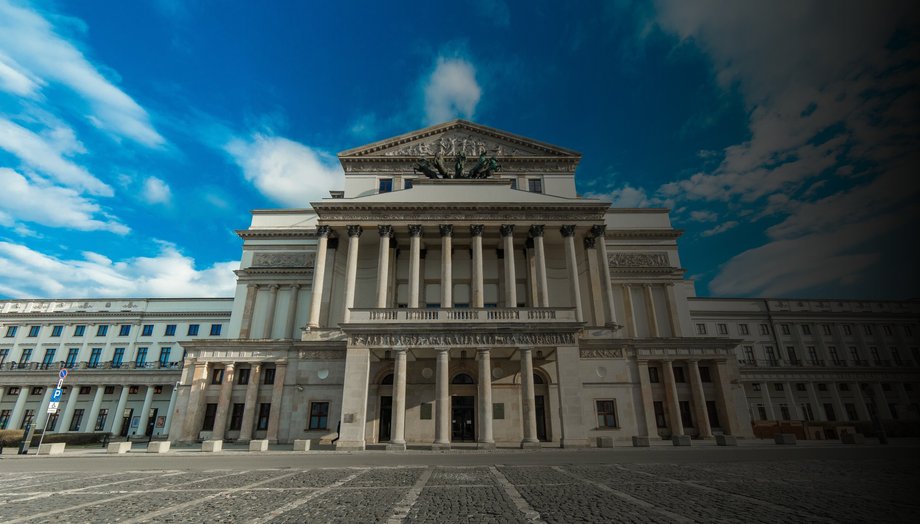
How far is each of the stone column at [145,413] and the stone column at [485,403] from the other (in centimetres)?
4606

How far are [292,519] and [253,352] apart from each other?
88.5ft

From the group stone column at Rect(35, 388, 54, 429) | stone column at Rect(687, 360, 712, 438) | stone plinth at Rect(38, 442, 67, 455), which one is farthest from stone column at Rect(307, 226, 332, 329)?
stone column at Rect(35, 388, 54, 429)

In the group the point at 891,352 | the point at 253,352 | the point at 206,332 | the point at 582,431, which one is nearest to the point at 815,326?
→ the point at 891,352

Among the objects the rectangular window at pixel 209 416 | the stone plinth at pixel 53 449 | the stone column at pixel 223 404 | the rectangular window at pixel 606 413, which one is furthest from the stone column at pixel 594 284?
the stone plinth at pixel 53 449

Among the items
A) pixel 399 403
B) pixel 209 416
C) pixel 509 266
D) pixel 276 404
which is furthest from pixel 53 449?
pixel 509 266

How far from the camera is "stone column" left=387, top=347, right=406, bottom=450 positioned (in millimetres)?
23688

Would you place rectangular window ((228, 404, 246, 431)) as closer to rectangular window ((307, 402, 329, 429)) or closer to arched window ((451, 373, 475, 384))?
rectangular window ((307, 402, 329, 429))

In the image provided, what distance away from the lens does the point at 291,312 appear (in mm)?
39469

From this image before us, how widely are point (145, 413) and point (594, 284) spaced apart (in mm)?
52649

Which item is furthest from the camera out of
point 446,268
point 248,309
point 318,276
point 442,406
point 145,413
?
point 145,413

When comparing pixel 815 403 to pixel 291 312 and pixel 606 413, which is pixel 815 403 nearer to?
pixel 606 413

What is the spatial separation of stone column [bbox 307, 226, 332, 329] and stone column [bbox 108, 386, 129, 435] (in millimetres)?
35820

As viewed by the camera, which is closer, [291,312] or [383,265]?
[383,265]

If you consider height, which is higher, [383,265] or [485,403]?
[383,265]
